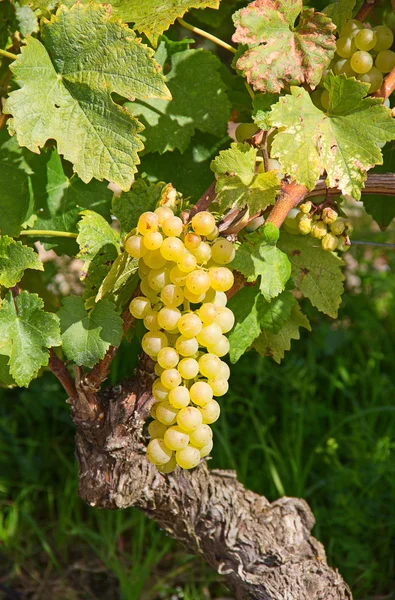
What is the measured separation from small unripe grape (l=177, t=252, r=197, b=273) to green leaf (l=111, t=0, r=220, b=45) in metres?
0.35

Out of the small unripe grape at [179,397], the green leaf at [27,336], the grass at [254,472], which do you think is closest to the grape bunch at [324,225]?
the small unripe grape at [179,397]

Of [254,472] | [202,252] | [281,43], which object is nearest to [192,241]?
[202,252]

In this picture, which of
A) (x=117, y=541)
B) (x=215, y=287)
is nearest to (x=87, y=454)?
(x=215, y=287)

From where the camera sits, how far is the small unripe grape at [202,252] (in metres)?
1.05

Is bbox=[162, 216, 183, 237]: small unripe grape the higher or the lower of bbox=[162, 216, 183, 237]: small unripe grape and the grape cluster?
the lower

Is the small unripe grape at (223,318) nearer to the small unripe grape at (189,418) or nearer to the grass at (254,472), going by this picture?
the small unripe grape at (189,418)

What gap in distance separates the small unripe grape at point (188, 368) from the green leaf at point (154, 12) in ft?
1.65

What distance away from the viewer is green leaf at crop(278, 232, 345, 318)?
134 centimetres

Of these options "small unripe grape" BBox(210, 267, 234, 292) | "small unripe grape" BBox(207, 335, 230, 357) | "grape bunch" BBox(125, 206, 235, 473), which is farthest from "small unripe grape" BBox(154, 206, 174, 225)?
"small unripe grape" BBox(207, 335, 230, 357)

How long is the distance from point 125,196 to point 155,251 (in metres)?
0.21

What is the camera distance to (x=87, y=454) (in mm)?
1377

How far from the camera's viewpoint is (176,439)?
1.13m

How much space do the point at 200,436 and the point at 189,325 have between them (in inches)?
7.6

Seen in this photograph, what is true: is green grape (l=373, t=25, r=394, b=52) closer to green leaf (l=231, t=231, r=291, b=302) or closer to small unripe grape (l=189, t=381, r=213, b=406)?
green leaf (l=231, t=231, r=291, b=302)
